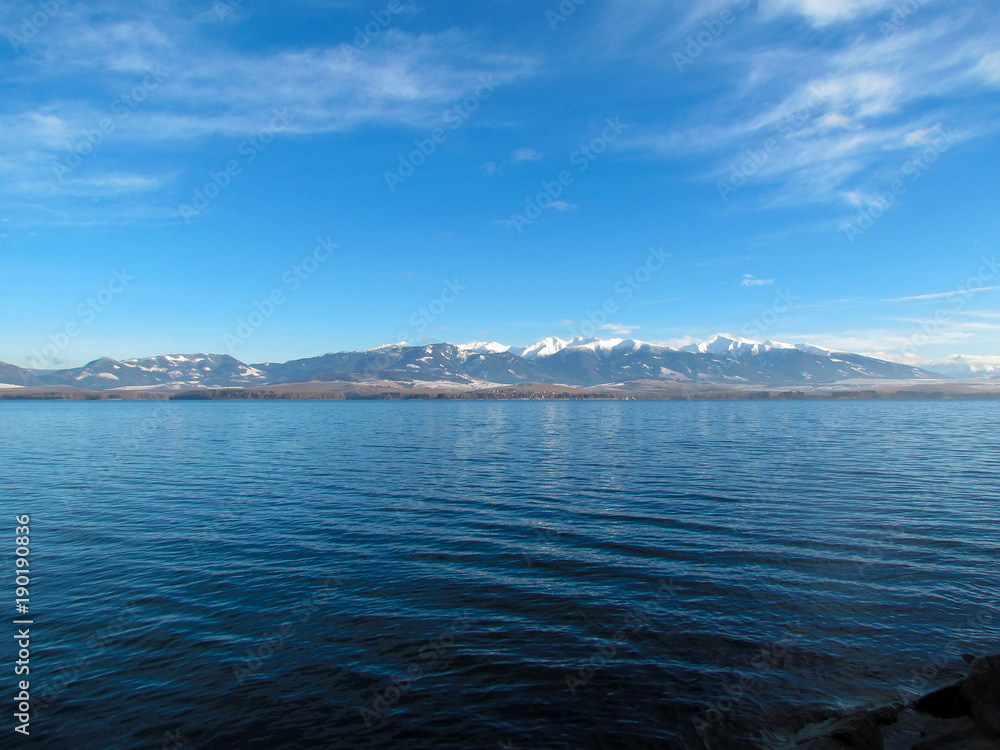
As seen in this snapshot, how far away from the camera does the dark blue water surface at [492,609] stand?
15070 mm

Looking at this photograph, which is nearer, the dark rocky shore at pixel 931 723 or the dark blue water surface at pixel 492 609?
the dark rocky shore at pixel 931 723

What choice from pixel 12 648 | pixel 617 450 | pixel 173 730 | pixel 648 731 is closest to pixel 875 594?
pixel 648 731

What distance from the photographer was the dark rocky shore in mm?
12523

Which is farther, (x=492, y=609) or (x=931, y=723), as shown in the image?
(x=492, y=609)

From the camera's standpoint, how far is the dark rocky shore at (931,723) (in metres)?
12.5

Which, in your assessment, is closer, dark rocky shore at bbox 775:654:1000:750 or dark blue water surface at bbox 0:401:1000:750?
dark rocky shore at bbox 775:654:1000:750

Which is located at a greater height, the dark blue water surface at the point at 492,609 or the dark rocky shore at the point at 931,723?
the dark rocky shore at the point at 931,723

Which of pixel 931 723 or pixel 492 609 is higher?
pixel 931 723

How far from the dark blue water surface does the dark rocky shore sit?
1146mm

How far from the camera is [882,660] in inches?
690

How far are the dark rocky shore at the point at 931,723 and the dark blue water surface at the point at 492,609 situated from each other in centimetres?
115

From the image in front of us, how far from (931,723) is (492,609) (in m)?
14.5

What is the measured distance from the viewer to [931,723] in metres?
13.9

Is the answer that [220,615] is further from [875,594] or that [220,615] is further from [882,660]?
[875,594]
